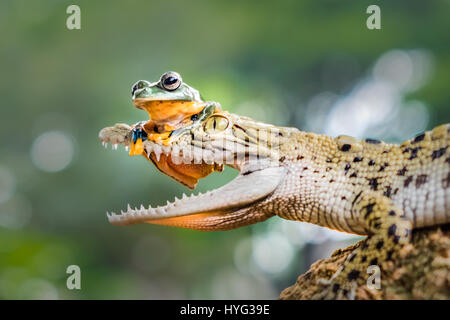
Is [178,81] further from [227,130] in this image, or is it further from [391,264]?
[391,264]

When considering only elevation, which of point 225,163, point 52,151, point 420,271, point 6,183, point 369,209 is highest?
point 52,151

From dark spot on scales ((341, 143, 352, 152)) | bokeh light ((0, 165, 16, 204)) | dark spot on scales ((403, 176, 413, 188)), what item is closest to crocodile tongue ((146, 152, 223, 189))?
dark spot on scales ((341, 143, 352, 152))

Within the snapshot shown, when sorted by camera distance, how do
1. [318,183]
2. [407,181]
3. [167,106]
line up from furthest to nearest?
[167,106]
[318,183]
[407,181]

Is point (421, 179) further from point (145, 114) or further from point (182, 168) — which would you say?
point (145, 114)

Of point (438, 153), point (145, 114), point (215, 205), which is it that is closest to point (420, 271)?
point (438, 153)

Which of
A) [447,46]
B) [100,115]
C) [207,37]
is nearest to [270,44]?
[207,37]

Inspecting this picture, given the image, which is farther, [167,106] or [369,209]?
[167,106]
